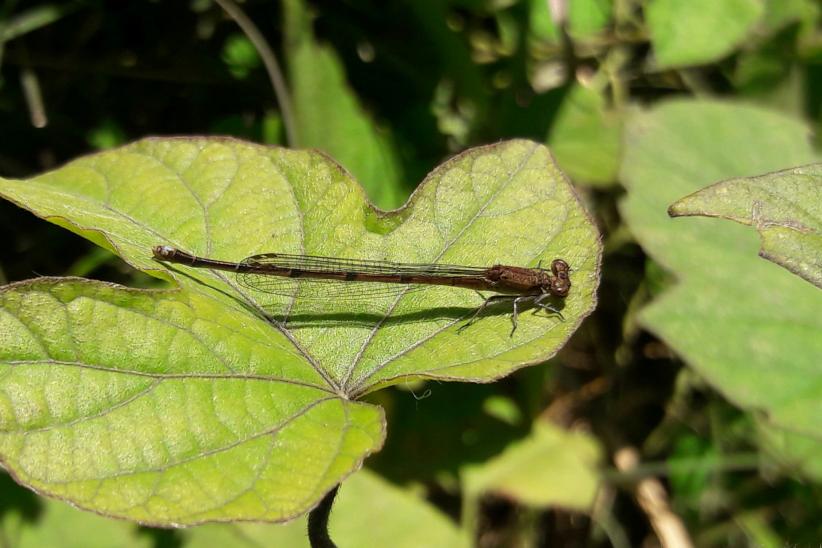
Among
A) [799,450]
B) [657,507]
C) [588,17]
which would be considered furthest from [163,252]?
[657,507]

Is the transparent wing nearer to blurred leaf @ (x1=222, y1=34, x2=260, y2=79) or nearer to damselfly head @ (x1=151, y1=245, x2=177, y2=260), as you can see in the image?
damselfly head @ (x1=151, y1=245, x2=177, y2=260)

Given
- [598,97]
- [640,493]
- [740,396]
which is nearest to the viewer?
[740,396]

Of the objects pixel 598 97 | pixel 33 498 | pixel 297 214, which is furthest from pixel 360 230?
pixel 598 97

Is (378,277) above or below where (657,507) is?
above

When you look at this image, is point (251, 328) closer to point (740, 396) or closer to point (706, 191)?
point (706, 191)

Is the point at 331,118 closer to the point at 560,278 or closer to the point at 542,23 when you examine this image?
the point at 542,23

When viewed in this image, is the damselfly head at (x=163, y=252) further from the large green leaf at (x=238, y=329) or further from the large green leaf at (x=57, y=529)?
the large green leaf at (x=57, y=529)

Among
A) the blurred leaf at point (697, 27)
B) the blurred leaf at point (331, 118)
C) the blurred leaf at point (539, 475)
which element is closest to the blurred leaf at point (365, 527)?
the blurred leaf at point (539, 475)
